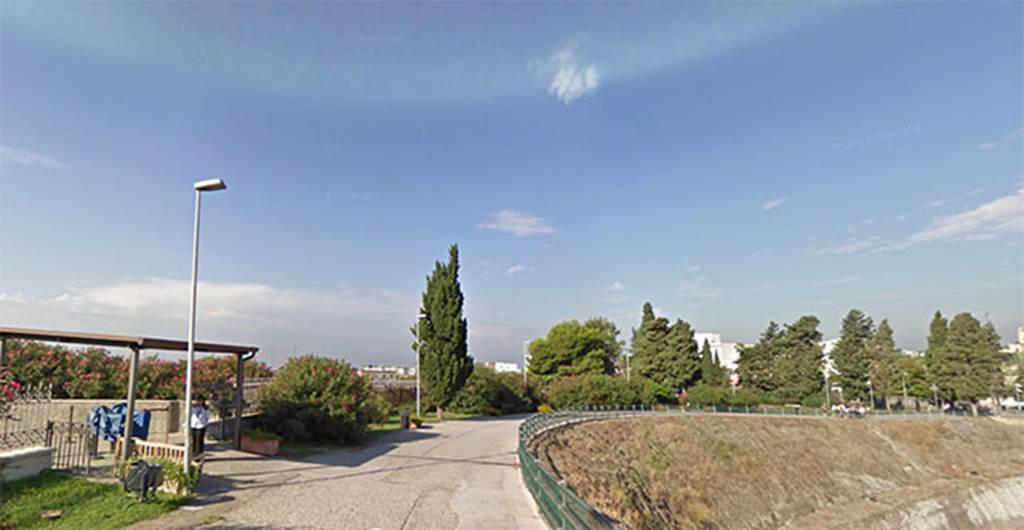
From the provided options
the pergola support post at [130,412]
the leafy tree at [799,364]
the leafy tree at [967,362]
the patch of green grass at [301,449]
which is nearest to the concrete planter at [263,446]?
the patch of green grass at [301,449]

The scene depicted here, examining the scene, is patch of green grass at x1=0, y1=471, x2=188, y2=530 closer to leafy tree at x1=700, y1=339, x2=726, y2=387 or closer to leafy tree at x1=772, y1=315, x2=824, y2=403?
leafy tree at x1=700, y1=339, x2=726, y2=387

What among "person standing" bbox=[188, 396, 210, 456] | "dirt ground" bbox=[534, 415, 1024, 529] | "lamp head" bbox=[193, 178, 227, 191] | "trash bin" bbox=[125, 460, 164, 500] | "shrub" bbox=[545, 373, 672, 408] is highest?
"lamp head" bbox=[193, 178, 227, 191]

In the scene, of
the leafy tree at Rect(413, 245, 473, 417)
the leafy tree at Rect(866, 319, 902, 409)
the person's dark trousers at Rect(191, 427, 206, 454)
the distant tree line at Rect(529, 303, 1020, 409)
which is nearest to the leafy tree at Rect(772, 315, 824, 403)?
the distant tree line at Rect(529, 303, 1020, 409)

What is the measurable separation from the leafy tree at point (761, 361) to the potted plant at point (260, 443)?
56.9 metres

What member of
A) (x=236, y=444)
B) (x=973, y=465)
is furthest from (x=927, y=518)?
(x=236, y=444)

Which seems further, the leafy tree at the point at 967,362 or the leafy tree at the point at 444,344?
the leafy tree at the point at 967,362

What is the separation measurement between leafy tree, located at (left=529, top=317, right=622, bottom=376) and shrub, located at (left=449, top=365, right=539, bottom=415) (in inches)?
520

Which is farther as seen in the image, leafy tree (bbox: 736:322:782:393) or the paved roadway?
leafy tree (bbox: 736:322:782:393)

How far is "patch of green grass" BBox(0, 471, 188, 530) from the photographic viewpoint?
838 centimetres

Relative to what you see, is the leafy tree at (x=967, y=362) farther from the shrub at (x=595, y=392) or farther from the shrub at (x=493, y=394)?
the shrub at (x=493, y=394)

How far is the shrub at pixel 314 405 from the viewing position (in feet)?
57.8

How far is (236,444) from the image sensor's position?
15141 mm

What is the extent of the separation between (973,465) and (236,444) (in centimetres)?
5177

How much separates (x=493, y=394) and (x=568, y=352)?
21.4 meters
